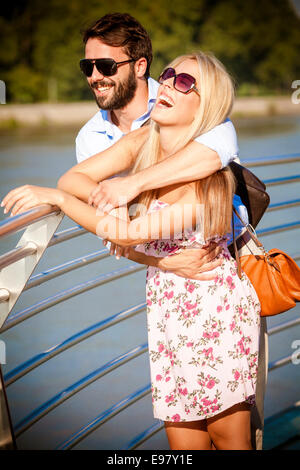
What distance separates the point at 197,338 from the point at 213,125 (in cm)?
62

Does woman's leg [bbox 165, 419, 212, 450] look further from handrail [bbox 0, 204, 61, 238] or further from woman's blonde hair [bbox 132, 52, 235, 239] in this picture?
handrail [bbox 0, 204, 61, 238]

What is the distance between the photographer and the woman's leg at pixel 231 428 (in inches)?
84.5

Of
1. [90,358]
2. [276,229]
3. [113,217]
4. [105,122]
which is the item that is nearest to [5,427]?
[113,217]

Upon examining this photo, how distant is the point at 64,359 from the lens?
25.3 feet

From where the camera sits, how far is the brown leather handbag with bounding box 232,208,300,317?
2.19 metres

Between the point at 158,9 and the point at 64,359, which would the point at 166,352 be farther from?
the point at 158,9

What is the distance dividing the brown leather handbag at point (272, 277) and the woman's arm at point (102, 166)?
38cm

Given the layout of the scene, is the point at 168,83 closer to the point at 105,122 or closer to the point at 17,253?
the point at 105,122

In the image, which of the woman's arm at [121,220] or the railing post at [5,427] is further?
the woman's arm at [121,220]

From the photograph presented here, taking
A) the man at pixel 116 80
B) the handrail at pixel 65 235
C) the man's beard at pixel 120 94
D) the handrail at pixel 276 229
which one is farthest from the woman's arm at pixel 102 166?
the handrail at pixel 276 229

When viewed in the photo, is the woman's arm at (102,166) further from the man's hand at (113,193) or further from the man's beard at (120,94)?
the man's beard at (120,94)

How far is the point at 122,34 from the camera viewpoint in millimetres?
2836

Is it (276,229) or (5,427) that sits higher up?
(276,229)

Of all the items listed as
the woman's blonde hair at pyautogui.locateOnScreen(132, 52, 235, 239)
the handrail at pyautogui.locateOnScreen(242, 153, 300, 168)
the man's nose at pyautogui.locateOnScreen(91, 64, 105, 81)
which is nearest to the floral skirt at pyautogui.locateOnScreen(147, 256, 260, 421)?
the woman's blonde hair at pyautogui.locateOnScreen(132, 52, 235, 239)
